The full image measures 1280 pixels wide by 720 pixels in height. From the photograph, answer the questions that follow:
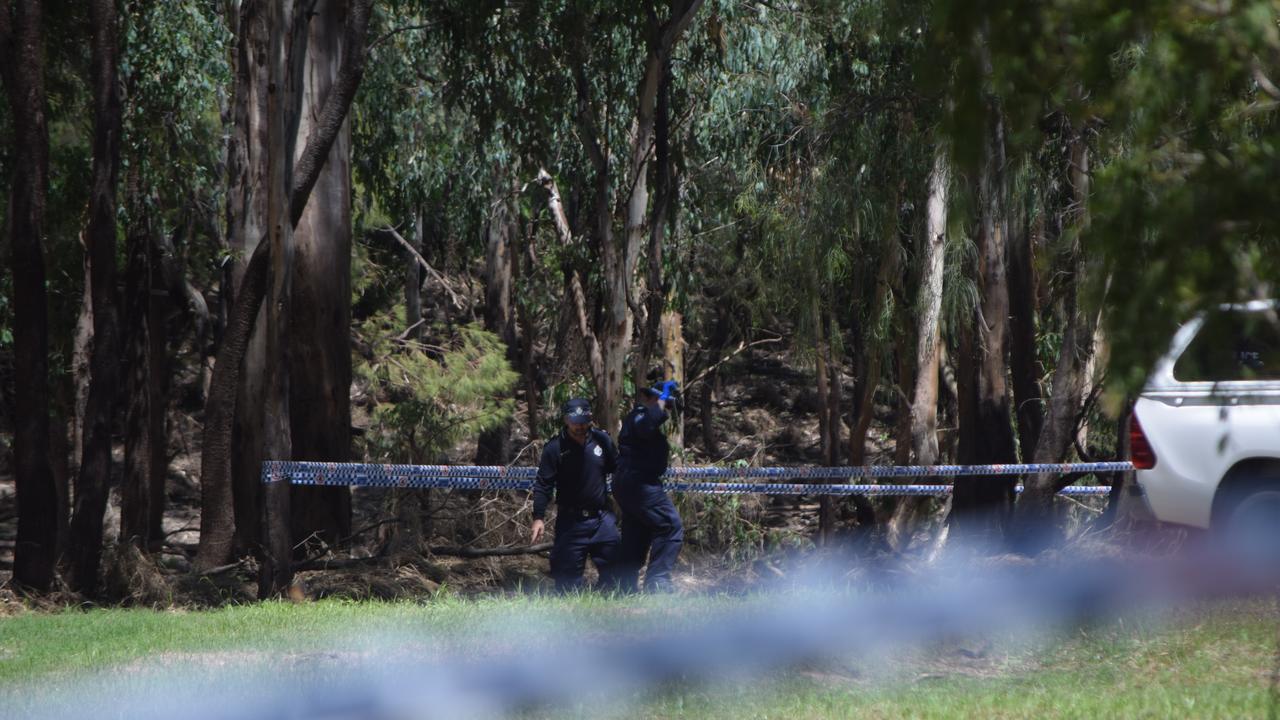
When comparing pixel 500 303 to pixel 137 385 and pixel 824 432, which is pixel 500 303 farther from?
pixel 137 385

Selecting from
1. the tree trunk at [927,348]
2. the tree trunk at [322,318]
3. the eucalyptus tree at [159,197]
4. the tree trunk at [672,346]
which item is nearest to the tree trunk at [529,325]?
the tree trunk at [672,346]

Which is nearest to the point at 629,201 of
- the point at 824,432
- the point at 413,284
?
the point at 824,432

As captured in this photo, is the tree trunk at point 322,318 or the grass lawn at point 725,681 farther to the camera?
the tree trunk at point 322,318

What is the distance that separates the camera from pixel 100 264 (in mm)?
12836

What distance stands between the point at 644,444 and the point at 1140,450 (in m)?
3.34

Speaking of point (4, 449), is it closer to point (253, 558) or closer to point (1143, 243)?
point (253, 558)

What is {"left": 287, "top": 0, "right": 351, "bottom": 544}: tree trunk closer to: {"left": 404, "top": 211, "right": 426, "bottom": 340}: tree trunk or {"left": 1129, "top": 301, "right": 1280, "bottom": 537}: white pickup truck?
{"left": 1129, "top": 301, "right": 1280, "bottom": 537}: white pickup truck

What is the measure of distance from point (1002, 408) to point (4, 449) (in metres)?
19.8

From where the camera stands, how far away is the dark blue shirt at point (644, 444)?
381 inches

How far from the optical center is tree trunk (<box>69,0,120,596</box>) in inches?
488

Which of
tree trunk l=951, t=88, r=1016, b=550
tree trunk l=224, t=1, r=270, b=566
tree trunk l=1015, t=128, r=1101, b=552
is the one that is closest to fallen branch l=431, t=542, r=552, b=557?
tree trunk l=224, t=1, r=270, b=566

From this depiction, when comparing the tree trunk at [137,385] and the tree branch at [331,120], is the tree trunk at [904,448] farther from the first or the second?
the tree trunk at [137,385]

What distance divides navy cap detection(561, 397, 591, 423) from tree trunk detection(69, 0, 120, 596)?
540 centimetres

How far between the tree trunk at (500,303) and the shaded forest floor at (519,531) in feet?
7.46
